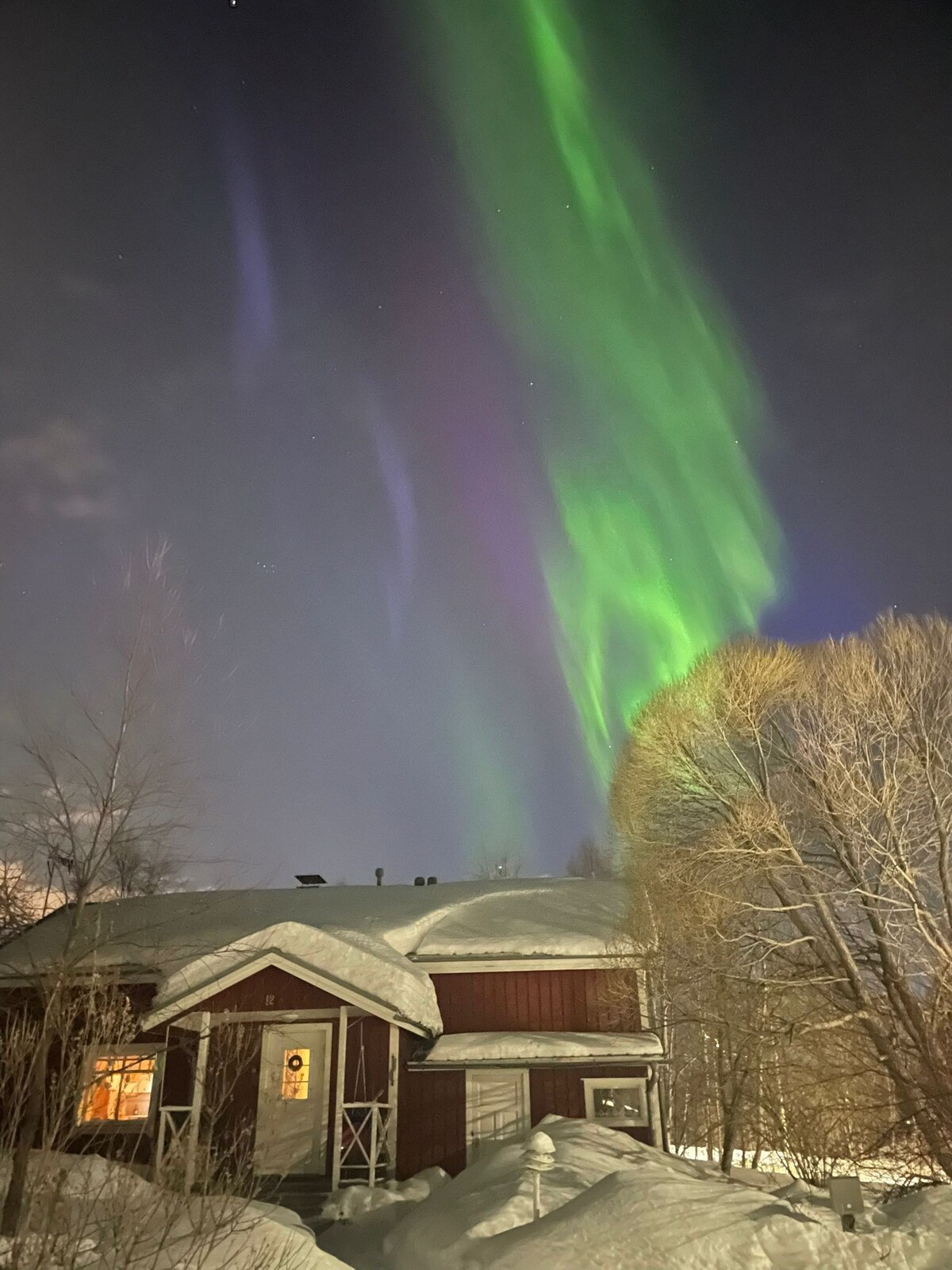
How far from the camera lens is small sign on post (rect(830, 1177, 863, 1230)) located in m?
8.98

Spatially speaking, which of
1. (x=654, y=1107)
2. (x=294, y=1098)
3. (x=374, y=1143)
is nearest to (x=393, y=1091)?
(x=374, y=1143)

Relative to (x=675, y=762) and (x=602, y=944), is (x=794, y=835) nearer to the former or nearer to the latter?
(x=675, y=762)

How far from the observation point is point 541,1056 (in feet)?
55.5

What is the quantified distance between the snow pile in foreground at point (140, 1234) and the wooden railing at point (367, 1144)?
570 centimetres

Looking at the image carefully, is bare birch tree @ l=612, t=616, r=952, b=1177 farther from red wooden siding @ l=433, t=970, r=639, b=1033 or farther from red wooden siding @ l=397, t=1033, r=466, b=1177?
red wooden siding @ l=397, t=1033, r=466, b=1177

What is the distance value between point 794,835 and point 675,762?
2915 mm

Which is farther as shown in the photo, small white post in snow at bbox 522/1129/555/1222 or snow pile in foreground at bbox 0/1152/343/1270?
small white post in snow at bbox 522/1129/555/1222

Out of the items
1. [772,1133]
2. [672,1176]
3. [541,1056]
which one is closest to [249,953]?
[541,1056]

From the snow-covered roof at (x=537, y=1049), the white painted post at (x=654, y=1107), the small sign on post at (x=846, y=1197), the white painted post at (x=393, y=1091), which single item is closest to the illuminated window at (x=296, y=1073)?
the white painted post at (x=393, y=1091)

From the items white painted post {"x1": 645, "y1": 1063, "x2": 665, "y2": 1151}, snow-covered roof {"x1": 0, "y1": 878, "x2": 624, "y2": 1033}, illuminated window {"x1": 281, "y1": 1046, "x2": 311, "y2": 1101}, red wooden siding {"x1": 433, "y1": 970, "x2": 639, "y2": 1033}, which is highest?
snow-covered roof {"x1": 0, "y1": 878, "x2": 624, "y2": 1033}

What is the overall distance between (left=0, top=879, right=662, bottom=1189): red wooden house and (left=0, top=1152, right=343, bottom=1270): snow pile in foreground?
20.2 feet

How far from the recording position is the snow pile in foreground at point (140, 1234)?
640 centimetres

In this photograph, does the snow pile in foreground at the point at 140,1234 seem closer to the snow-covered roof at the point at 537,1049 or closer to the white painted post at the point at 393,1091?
the white painted post at the point at 393,1091

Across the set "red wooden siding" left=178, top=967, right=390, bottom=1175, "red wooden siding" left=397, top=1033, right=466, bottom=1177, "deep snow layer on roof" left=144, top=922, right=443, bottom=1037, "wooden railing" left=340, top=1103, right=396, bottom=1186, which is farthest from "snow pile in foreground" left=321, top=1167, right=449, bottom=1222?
"deep snow layer on roof" left=144, top=922, right=443, bottom=1037
